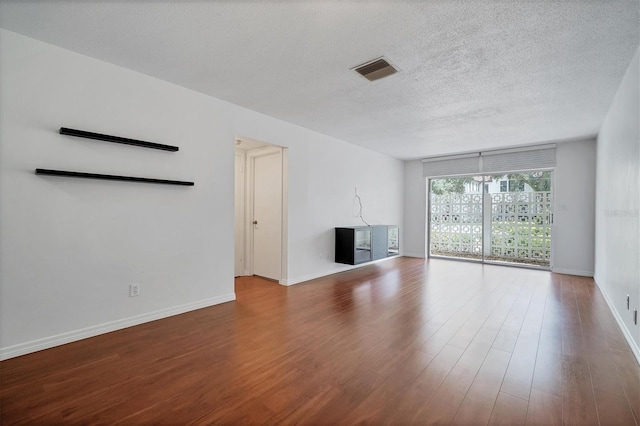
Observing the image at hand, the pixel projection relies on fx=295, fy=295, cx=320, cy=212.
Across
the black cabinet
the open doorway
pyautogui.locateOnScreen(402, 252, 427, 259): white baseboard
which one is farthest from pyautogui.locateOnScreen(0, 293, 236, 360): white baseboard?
pyautogui.locateOnScreen(402, 252, 427, 259): white baseboard

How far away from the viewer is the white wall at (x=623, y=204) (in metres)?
2.34

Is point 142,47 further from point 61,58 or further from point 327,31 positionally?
point 327,31

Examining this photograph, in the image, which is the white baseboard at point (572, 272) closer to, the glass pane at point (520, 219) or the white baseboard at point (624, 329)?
the glass pane at point (520, 219)

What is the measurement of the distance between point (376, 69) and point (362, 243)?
10.2 ft

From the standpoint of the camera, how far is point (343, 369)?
2045mm

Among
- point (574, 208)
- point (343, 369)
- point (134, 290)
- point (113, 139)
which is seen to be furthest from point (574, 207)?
point (113, 139)

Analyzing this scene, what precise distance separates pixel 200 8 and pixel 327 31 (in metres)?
0.86

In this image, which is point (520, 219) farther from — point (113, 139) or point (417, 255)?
point (113, 139)

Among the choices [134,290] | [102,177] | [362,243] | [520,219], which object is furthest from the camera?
[520,219]

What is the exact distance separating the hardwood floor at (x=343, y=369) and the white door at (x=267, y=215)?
4.26ft

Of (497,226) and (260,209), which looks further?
(497,226)

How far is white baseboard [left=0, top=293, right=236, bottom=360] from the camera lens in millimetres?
2193

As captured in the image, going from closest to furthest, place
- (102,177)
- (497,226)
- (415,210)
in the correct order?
(102,177) < (497,226) < (415,210)

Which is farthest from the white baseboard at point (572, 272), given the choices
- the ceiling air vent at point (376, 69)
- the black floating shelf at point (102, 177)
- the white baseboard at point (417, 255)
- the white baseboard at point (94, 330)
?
the black floating shelf at point (102, 177)
